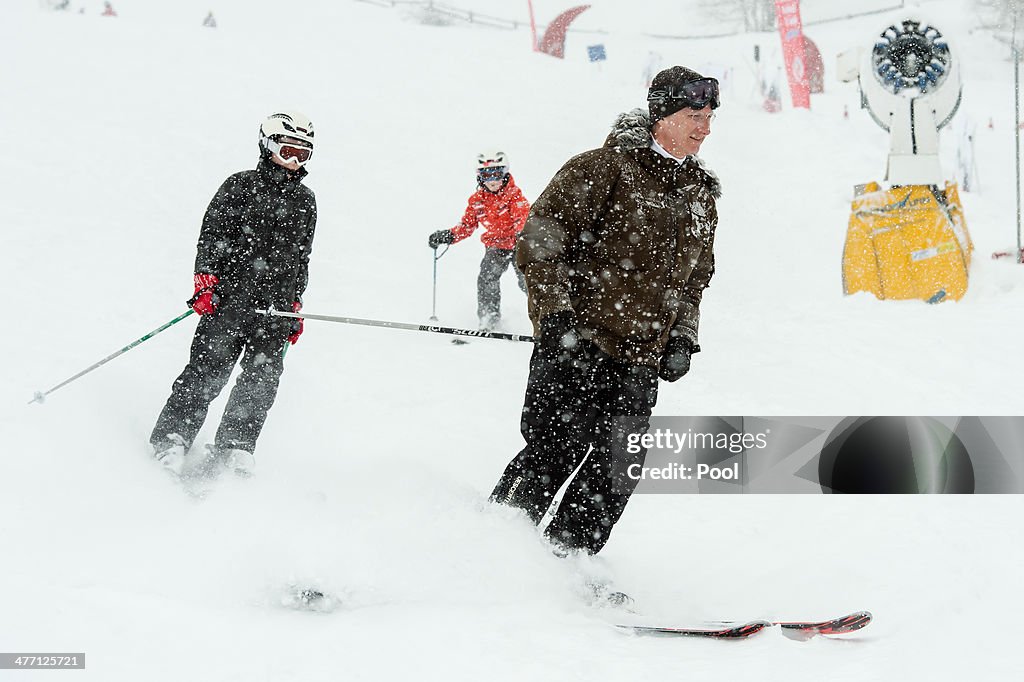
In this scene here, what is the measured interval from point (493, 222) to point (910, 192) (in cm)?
413

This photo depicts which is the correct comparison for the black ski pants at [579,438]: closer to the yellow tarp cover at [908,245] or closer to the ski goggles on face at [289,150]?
the ski goggles on face at [289,150]

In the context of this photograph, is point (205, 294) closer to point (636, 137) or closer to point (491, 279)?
point (636, 137)

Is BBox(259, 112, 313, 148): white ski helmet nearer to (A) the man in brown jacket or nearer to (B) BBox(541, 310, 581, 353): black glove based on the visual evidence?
(A) the man in brown jacket

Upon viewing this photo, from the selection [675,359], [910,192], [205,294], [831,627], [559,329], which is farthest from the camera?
[910,192]

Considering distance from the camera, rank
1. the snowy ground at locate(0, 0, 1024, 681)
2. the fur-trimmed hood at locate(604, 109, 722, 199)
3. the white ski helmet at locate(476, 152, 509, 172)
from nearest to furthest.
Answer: the snowy ground at locate(0, 0, 1024, 681) < the fur-trimmed hood at locate(604, 109, 722, 199) < the white ski helmet at locate(476, 152, 509, 172)

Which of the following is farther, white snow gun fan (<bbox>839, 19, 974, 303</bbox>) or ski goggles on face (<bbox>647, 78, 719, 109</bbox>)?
white snow gun fan (<bbox>839, 19, 974, 303</bbox>)

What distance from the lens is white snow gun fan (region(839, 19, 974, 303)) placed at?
8398 millimetres

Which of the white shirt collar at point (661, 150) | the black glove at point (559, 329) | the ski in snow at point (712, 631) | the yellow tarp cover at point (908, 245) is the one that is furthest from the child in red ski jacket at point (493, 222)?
the ski in snow at point (712, 631)

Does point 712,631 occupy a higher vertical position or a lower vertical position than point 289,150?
lower

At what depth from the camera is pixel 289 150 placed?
177 inches

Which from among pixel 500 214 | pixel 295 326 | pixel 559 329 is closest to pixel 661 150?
pixel 559 329

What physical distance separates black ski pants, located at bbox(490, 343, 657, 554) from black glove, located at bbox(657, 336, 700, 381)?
56 millimetres

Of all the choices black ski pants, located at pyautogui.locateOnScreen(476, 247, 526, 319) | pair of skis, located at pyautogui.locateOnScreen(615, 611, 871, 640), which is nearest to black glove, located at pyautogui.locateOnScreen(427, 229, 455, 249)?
black ski pants, located at pyautogui.locateOnScreen(476, 247, 526, 319)

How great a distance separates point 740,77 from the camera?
2617 cm
